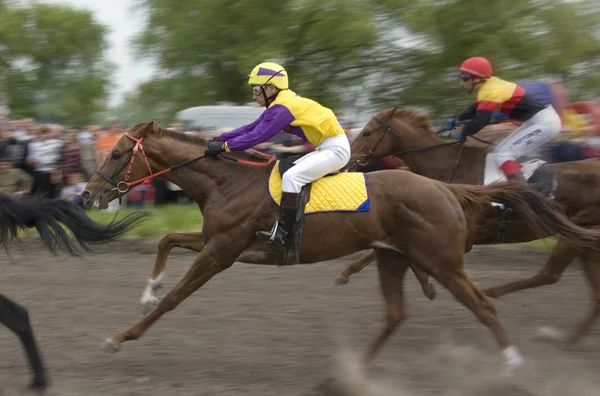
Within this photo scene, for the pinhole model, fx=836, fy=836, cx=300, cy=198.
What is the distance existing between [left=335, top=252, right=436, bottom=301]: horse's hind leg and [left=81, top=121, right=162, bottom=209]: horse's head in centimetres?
231

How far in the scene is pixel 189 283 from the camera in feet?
18.6

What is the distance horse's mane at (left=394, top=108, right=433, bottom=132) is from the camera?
7684 millimetres

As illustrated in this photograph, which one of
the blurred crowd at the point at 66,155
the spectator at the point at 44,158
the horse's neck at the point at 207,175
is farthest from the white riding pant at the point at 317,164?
the spectator at the point at 44,158

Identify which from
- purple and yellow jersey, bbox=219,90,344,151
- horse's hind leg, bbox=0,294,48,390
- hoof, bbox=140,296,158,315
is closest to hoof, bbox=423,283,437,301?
purple and yellow jersey, bbox=219,90,344,151

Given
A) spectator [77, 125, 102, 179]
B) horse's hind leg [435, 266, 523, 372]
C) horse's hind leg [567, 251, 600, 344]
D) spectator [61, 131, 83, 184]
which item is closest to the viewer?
horse's hind leg [435, 266, 523, 372]

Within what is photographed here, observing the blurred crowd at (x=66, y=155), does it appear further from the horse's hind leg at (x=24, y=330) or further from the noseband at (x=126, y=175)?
the horse's hind leg at (x=24, y=330)

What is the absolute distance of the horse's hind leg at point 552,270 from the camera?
671 centimetres

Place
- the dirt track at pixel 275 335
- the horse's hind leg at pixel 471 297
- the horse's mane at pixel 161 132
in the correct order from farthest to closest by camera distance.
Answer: the horse's mane at pixel 161 132
the horse's hind leg at pixel 471 297
the dirt track at pixel 275 335

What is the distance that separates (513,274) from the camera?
A: 8.74m

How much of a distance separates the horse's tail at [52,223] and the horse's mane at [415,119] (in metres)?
3.11

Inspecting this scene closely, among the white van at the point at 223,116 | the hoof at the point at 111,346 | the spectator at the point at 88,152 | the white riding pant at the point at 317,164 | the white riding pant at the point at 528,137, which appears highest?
the white riding pant at the point at 317,164

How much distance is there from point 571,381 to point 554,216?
1.25m

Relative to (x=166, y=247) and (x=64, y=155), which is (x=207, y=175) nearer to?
(x=166, y=247)

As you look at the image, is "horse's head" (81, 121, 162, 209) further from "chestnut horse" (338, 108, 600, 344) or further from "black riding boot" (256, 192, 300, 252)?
"chestnut horse" (338, 108, 600, 344)
